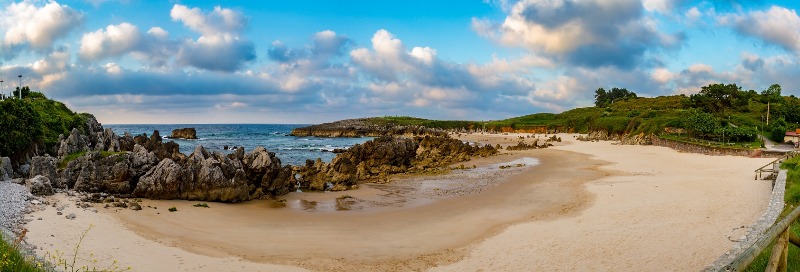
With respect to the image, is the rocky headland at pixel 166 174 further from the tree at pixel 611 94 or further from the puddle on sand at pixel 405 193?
the tree at pixel 611 94

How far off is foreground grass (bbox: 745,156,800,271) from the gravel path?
21.2m

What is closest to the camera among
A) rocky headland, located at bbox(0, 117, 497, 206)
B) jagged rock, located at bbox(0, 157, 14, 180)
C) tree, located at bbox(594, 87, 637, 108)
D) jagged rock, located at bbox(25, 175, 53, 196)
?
jagged rock, located at bbox(25, 175, 53, 196)

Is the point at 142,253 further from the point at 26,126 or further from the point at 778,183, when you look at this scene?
the point at 778,183

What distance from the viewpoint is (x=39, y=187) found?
74.2 feet

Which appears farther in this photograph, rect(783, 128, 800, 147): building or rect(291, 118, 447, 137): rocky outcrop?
rect(291, 118, 447, 137): rocky outcrop

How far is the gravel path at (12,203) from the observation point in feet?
55.0

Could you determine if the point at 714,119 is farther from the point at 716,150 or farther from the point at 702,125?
the point at 716,150

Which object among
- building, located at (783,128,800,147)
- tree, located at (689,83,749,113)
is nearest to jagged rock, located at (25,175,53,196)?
building, located at (783,128,800,147)

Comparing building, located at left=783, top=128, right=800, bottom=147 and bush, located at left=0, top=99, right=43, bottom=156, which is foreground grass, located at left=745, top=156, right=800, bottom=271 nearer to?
building, located at left=783, top=128, right=800, bottom=147

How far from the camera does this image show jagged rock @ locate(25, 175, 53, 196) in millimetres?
22516

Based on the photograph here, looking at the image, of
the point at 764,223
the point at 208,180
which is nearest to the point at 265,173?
the point at 208,180

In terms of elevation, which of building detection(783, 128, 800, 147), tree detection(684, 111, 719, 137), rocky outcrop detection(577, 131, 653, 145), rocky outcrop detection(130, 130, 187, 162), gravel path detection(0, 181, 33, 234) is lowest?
gravel path detection(0, 181, 33, 234)

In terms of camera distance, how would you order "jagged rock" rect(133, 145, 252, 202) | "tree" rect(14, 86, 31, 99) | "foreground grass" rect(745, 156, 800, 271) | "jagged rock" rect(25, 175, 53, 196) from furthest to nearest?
1. "tree" rect(14, 86, 31, 99)
2. "jagged rock" rect(133, 145, 252, 202)
3. "jagged rock" rect(25, 175, 53, 196)
4. "foreground grass" rect(745, 156, 800, 271)

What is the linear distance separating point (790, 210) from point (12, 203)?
2831 cm
